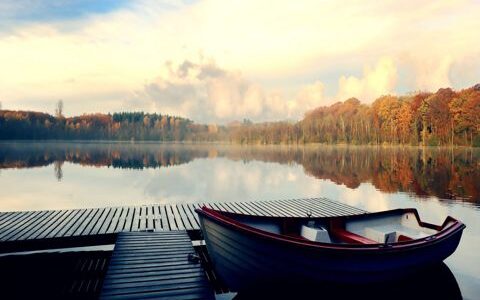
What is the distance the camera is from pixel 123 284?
6832mm

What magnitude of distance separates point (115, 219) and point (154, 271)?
5.50 meters

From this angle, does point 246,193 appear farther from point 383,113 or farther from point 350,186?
point 383,113

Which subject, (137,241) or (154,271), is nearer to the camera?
(154,271)

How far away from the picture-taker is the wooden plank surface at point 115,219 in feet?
34.1

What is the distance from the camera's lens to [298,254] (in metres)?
7.48

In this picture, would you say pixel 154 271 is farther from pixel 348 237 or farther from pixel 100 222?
pixel 100 222

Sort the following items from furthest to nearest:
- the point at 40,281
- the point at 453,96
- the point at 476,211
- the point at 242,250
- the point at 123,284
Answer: the point at 453,96
the point at 476,211
the point at 40,281
the point at 242,250
the point at 123,284

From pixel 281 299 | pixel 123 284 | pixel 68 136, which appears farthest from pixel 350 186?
pixel 68 136

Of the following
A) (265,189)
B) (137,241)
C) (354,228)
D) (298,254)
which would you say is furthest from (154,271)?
(265,189)

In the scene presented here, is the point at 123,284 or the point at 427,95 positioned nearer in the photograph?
the point at 123,284

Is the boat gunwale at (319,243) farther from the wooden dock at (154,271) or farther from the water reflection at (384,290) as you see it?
the wooden dock at (154,271)

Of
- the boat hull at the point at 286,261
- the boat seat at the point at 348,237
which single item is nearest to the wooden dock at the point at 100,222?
the boat hull at the point at 286,261

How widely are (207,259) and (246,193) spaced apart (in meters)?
16.3

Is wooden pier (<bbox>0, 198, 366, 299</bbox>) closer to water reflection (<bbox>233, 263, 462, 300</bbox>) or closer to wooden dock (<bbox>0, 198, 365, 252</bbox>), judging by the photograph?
wooden dock (<bbox>0, 198, 365, 252</bbox>)
